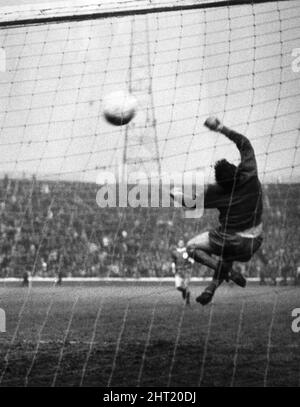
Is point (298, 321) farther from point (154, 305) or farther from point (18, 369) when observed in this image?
point (18, 369)

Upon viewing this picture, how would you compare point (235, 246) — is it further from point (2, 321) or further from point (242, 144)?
point (2, 321)

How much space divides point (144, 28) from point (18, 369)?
3623mm

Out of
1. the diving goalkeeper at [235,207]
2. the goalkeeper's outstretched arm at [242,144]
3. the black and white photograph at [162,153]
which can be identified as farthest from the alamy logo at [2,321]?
the goalkeeper's outstretched arm at [242,144]

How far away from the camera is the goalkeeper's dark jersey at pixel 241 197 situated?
162 inches

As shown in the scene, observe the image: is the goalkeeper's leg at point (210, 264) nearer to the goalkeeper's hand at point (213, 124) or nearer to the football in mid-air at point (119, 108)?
the goalkeeper's hand at point (213, 124)

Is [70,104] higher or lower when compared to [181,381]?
higher

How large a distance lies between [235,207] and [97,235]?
15.8m

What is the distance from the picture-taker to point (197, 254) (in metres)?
4.48

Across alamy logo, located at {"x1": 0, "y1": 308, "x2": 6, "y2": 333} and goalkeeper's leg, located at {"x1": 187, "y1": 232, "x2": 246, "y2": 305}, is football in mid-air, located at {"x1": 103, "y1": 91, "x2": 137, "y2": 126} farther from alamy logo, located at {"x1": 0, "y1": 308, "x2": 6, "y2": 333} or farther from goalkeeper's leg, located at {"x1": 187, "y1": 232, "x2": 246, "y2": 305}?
alamy logo, located at {"x1": 0, "y1": 308, "x2": 6, "y2": 333}

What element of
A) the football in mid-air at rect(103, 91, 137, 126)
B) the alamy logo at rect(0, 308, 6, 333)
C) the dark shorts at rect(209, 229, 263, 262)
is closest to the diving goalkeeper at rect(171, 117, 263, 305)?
the dark shorts at rect(209, 229, 263, 262)

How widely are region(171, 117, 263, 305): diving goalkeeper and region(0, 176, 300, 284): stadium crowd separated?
1296 cm

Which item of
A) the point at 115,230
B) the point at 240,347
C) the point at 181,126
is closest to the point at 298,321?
the point at 240,347

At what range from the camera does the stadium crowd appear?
1811 cm

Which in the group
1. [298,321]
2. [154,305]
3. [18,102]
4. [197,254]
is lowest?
[154,305]
